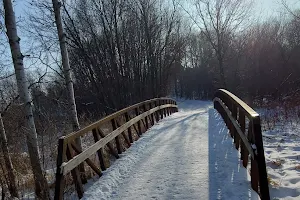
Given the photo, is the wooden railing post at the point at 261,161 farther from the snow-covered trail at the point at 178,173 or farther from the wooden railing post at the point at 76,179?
the wooden railing post at the point at 76,179

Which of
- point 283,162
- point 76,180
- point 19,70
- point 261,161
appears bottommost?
point 283,162

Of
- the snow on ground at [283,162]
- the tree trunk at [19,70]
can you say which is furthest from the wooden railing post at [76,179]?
the snow on ground at [283,162]

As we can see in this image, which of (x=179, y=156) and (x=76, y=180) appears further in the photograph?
(x=179, y=156)

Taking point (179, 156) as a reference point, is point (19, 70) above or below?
above

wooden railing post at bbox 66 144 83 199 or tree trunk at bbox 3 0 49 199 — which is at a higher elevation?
tree trunk at bbox 3 0 49 199

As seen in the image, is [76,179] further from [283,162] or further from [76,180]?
[283,162]

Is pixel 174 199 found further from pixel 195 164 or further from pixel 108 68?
pixel 108 68

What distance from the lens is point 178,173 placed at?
4.97m

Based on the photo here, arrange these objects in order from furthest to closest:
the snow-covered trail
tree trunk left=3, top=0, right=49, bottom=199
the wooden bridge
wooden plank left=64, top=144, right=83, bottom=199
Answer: tree trunk left=3, top=0, right=49, bottom=199, wooden plank left=64, top=144, right=83, bottom=199, the snow-covered trail, the wooden bridge

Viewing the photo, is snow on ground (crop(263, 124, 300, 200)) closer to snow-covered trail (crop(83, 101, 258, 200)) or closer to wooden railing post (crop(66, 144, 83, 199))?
snow-covered trail (crop(83, 101, 258, 200))

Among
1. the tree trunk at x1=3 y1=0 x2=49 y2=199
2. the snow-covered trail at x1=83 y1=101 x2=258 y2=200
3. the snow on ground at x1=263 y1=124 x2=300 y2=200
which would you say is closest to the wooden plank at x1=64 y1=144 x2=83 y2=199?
the snow-covered trail at x1=83 y1=101 x2=258 y2=200

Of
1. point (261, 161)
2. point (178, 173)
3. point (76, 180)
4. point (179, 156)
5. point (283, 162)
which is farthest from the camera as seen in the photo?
point (179, 156)

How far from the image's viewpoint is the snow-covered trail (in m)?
Result: 4.18

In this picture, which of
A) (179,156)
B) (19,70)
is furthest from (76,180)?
(19,70)
